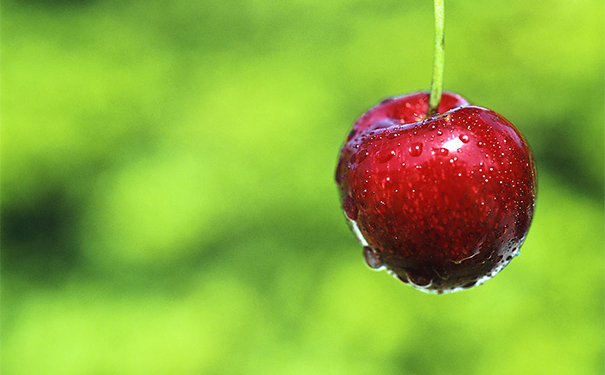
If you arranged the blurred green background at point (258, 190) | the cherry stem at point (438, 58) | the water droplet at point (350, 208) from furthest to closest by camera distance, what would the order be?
the blurred green background at point (258, 190)
the water droplet at point (350, 208)
the cherry stem at point (438, 58)

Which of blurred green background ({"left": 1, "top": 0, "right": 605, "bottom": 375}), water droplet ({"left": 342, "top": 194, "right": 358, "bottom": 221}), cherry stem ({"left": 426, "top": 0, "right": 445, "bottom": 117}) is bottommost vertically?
blurred green background ({"left": 1, "top": 0, "right": 605, "bottom": 375})

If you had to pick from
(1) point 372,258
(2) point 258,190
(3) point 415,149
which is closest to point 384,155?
(3) point 415,149

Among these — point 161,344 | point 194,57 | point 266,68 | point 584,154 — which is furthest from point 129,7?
point 584,154

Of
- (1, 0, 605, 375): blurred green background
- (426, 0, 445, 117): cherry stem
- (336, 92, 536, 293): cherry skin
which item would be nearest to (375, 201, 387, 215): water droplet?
(336, 92, 536, 293): cherry skin

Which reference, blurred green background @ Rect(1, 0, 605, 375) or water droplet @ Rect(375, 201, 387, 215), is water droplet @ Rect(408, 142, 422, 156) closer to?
water droplet @ Rect(375, 201, 387, 215)

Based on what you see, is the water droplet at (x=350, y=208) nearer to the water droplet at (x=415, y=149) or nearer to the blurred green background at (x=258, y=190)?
the water droplet at (x=415, y=149)

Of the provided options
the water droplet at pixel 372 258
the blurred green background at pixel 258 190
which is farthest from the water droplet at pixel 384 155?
the blurred green background at pixel 258 190

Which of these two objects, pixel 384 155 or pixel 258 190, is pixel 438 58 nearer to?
pixel 384 155

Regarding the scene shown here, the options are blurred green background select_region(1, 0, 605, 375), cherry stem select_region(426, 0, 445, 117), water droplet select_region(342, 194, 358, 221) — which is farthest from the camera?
blurred green background select_region(1, 0, 605, 375)
